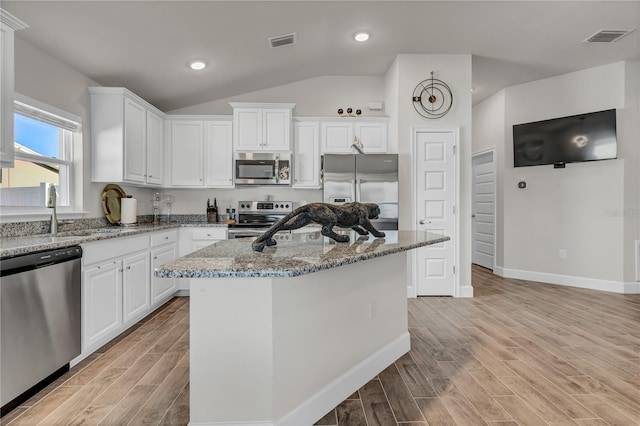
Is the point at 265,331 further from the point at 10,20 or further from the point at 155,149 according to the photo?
the point at 155,149

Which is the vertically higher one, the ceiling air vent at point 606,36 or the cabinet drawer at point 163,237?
the ceiling air vent at point 606,36

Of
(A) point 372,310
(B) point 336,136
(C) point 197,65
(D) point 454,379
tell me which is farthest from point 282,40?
(D) point 454,379

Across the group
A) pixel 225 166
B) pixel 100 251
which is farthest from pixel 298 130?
pixel 100 251

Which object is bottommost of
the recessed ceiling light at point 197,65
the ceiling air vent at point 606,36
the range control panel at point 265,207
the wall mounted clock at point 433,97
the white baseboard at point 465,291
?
the white baseboard at point 465,291

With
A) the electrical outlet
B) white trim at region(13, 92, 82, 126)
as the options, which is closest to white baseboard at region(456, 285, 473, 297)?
the electrical outlet

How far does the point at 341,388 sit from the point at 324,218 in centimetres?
98

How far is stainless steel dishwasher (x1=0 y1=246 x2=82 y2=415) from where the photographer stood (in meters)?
1.86

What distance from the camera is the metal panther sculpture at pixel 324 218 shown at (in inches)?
71.8

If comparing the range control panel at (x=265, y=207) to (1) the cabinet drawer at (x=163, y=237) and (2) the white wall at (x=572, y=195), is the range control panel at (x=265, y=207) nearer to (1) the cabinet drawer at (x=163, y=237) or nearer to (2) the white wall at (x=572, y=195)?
(1) the cabinet drawer at (x=163, y=237)

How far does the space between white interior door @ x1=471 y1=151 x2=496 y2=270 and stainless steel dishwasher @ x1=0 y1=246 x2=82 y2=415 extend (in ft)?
18.9

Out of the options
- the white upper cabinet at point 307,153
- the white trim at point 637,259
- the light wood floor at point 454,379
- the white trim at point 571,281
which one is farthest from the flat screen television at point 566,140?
the white upper cabinet at point 307,153

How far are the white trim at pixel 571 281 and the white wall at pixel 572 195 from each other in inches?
0.5

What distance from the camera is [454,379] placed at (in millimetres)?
2215

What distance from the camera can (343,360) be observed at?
1986 mm
